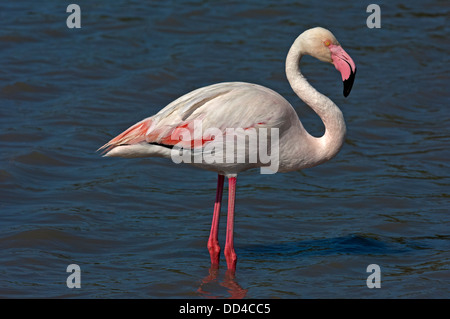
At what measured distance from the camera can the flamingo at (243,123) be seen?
264 inches

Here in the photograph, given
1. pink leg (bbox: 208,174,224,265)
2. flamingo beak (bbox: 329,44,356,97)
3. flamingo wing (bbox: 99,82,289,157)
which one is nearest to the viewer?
flamingo wing (bbox: 99,82,289,157)

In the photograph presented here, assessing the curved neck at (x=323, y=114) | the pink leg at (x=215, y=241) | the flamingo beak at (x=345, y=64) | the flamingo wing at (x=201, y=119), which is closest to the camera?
the flamingo wing at (x=201, y=119)

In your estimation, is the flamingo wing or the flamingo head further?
the flamingo head

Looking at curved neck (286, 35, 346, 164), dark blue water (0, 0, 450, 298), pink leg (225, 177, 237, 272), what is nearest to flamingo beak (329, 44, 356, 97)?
curved neck (286, 35, 346, 164)

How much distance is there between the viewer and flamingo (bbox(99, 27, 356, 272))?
6711mm

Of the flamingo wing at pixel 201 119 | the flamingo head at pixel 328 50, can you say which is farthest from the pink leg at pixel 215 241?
the flamingo head at pixel 328 50

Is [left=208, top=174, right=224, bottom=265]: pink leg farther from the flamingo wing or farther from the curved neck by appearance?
the curved neck

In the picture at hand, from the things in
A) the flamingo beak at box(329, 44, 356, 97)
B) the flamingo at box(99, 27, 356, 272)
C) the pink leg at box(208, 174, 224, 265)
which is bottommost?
the pink leg at box(208, 174, 224, 265)

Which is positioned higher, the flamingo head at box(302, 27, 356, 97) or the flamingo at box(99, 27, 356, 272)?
the flamingo head at box(302, 27, 356, 97)

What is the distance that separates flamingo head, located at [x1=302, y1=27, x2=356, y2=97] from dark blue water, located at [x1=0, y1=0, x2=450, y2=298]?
5.17ft

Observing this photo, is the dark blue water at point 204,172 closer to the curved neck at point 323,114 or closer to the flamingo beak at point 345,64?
the curved neck at point 323,114

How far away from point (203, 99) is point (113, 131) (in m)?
3.69
